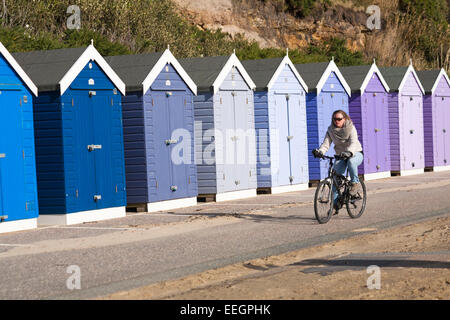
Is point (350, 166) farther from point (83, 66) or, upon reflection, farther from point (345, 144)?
point (83, 66)

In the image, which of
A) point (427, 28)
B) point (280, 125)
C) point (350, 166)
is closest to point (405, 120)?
point (280, 125)

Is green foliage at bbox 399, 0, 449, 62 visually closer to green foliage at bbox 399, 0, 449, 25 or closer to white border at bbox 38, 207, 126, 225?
green foliage at bbox 399, 0, 449, 25

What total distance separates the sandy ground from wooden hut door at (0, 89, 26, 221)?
5.01 m

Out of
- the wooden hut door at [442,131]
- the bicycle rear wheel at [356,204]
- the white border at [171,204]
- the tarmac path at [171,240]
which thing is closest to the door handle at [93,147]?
the tarmac path at [171,240]

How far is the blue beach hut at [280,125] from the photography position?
19625 millimetres

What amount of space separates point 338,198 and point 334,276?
5.15m

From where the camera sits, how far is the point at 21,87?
13992mm

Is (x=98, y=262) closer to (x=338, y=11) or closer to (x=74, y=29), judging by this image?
(x=74, y=29)

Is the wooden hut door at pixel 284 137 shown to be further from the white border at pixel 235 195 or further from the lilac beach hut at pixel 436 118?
the lilac beach hut at pixel 436 118

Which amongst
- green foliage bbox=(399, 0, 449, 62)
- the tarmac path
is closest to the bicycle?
the tarmac path

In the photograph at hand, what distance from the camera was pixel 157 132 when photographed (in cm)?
1653

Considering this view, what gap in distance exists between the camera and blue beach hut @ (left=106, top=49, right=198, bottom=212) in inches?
640

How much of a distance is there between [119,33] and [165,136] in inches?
596

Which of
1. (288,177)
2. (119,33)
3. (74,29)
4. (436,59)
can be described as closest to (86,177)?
(288,177)
